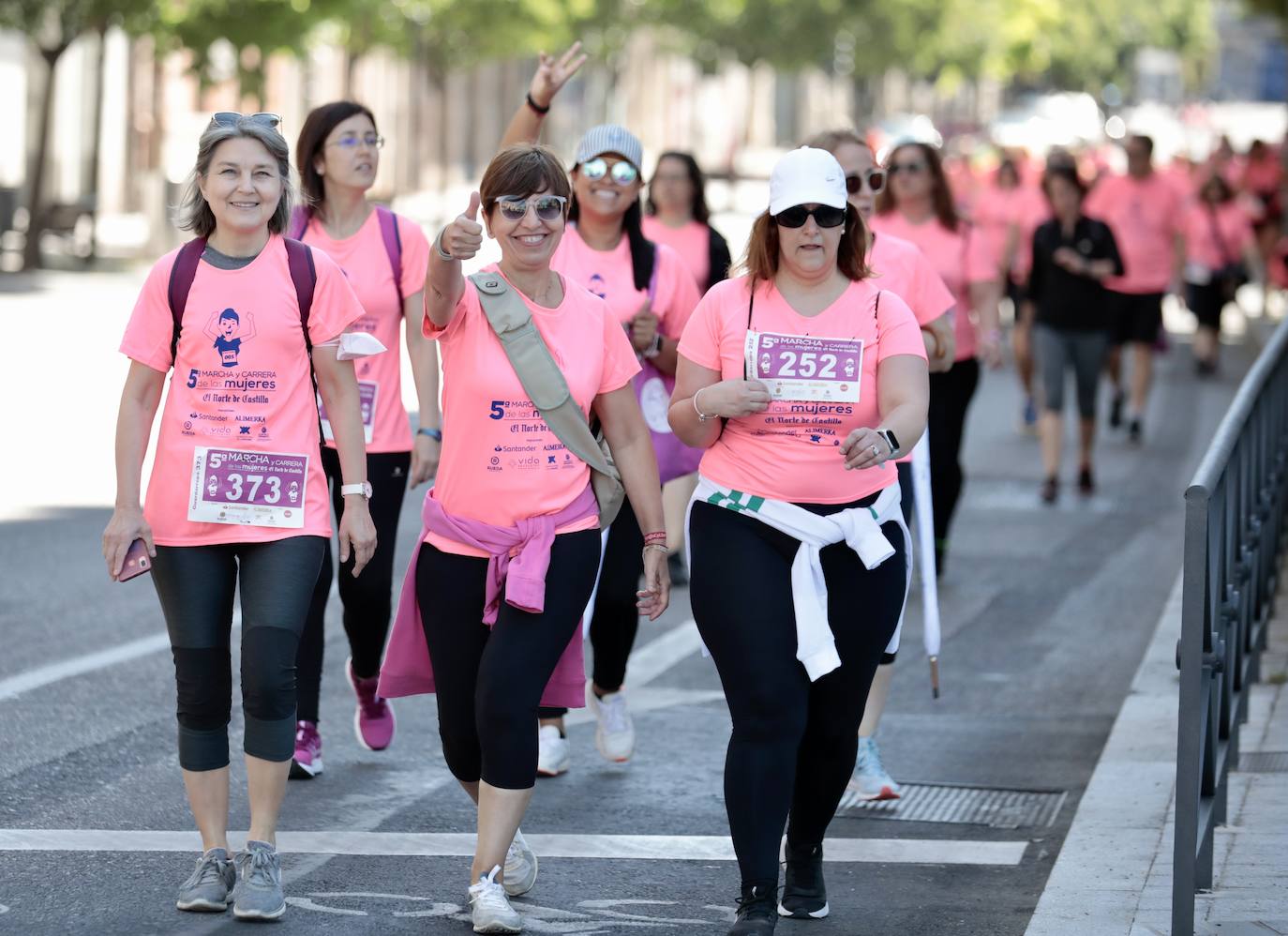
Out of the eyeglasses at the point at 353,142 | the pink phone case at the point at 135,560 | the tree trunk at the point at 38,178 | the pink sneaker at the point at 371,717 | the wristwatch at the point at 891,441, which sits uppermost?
the tree trunk at the point at 38,178

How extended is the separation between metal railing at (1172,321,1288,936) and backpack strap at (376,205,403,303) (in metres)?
2.46

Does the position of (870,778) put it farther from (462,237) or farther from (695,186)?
(695,186)

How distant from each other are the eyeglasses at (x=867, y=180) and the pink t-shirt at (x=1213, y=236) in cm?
1359

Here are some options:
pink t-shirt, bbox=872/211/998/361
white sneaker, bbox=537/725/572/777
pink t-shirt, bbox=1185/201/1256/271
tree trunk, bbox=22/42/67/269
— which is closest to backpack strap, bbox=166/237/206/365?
white sneaker, bbox=537/725/572/777

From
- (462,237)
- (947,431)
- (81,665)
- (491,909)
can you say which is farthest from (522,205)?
(947,431)

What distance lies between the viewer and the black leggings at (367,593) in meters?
6.60

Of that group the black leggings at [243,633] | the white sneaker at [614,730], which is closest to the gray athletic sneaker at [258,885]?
the black leggings at [243,633]

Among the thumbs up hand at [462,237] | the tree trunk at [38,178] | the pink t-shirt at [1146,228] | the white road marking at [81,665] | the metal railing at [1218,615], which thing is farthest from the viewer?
the tree trunk at [38,178]

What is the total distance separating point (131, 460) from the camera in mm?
5266

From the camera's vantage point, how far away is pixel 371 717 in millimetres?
7059

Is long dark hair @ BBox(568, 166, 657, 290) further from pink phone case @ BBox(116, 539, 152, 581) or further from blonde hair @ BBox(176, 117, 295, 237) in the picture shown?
pink phone case @ BBox(116, 539, 152, 581)

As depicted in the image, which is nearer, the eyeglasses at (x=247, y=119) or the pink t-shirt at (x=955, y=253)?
the eyeglasses at (x=247, y=119)

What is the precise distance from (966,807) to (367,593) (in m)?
1.91

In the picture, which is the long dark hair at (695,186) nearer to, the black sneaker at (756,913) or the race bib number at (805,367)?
the race bib number at (805,367)
